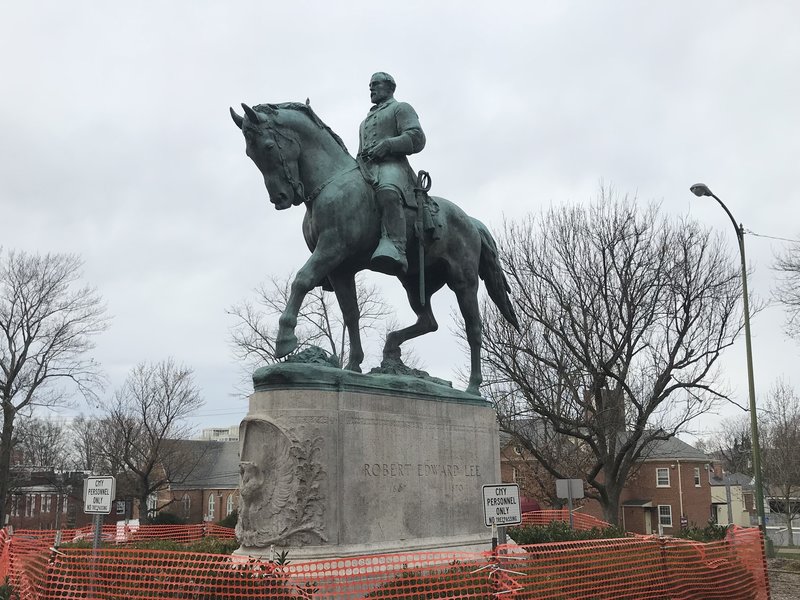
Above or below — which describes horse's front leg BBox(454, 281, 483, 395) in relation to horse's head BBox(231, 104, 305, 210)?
below

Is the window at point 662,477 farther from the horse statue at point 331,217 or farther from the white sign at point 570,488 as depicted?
the horse statue at point 331,217

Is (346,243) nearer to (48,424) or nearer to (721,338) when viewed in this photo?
(721,338)

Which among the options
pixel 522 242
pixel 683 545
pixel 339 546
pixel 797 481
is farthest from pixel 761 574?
pixel 797 481

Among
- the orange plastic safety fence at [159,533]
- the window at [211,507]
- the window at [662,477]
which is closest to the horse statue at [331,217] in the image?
the orange plastic safety fence at [159,533]

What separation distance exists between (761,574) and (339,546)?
25.1ft

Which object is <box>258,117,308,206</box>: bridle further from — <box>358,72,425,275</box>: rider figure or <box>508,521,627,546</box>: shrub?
<box>508,521,627,546</box>: shrub

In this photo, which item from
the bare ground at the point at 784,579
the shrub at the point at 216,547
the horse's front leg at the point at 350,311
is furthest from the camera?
the bare ground at the point at 784,579

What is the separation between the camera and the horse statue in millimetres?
8984

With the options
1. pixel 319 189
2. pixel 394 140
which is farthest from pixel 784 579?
pixel 319 189

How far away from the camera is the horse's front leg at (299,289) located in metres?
8.81

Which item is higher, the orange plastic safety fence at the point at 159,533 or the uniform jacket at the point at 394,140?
the uniform jacket at the point at 394,140

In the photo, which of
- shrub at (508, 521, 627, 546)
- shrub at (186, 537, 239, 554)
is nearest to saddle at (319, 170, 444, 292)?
shrub at (186, 537, 239, 554)

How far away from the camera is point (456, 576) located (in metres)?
7.79

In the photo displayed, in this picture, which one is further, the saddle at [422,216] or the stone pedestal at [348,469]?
the saddle at [422,216]
